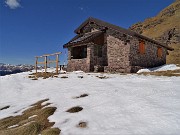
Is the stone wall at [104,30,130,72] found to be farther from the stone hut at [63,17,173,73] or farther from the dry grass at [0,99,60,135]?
the dry grass at [0,99,60,135]

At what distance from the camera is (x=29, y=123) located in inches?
217

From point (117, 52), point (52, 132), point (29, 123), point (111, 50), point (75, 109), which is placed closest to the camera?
point (52, 132)

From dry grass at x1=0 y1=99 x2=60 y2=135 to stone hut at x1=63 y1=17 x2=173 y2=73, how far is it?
44.6 feet

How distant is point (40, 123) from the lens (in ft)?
18.2

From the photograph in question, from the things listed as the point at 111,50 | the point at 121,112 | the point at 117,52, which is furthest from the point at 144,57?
the point at 121,112

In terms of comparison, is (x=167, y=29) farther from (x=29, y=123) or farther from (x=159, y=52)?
(x=29, y=123)

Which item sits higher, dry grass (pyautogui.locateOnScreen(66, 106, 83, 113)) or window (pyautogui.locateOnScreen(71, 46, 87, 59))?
window (pyautogui.locateOnScreen(71, 46, 87, 59))

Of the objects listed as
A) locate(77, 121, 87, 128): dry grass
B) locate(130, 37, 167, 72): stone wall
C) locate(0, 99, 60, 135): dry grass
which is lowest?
locate(0, 99, 60, 135): dry grass

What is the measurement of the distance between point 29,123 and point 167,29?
65.7m

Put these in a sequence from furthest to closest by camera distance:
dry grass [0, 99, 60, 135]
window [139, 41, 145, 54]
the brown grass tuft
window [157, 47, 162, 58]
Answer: window [157, 47, 162, 58] → window [139, 41, 145, 54] → dry grass [0, 99, 60, 135] → the brown grass tuft

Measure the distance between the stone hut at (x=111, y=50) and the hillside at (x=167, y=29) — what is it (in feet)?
75.6

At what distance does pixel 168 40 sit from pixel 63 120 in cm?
5989

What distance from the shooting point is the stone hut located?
20.0 meters

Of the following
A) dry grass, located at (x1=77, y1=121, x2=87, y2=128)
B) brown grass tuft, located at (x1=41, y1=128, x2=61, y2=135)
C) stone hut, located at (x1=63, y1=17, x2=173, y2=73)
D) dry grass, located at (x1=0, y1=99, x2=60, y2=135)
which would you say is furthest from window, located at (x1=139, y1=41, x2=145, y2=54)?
brown grass tuft, located at (x1=41, y1=128, x2=61, y2=135)
